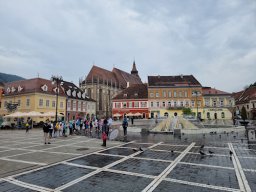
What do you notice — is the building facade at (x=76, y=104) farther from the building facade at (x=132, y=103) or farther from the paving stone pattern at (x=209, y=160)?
the paving stone pattern at (x=209, y=160)

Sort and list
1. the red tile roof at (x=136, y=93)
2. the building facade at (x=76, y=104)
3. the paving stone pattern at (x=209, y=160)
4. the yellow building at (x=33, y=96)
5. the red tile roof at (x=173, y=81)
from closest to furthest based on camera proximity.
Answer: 1. the paving stone pattern at (x=209, y=160)
2. the yellow building at (x=33, y=96)
3. the building facade at (x=76, y=104)
4. the red tile roof at (x=173, y=81)
5. the red tile roof at (x=136, y=93)

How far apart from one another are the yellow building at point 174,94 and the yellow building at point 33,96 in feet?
85.1

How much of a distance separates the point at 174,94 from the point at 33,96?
3793cm

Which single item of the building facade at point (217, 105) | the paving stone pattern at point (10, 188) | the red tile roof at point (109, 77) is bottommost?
the paving stone pattern at point (10, 188)

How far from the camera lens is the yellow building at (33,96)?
135 feet

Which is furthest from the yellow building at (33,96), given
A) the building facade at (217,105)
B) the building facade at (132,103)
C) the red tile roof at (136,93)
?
the building facade at (217,105)

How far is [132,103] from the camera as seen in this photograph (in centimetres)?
5819

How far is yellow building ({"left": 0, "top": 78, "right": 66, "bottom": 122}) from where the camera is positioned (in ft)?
135

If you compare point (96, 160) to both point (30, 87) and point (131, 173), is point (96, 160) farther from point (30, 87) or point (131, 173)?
point (30, 87)

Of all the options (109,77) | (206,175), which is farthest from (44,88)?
(206,175)

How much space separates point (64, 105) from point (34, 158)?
135ft

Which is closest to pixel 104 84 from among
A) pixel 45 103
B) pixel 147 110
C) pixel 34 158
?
pixel 147 110

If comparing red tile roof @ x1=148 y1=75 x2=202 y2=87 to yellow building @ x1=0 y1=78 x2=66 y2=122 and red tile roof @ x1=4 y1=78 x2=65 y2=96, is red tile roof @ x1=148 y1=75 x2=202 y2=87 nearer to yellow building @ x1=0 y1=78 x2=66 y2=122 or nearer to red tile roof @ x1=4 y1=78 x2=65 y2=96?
yellow building @ x1=0 y1=78 x2=66 y2=122

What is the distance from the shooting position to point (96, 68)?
7869 cm
